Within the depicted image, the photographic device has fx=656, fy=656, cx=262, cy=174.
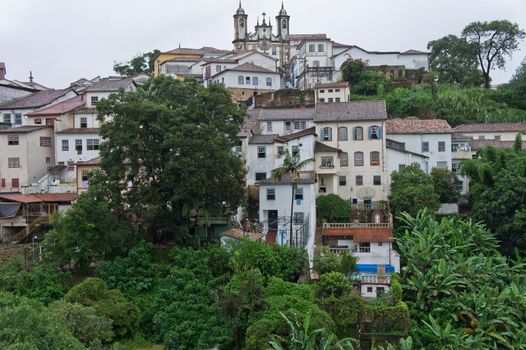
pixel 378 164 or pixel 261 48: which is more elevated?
pixel 261 48

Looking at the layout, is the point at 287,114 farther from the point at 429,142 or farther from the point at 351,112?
the point at 429,142

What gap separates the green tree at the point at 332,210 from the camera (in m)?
41.9

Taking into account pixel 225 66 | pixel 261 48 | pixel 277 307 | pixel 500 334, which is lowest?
pixel 500 334

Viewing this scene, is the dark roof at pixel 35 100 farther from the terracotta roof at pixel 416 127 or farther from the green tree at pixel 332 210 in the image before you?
the terracotta roof at pixel 416 127

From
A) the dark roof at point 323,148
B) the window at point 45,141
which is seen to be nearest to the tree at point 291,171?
the dark roof at point 323,148

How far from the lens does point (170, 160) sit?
1342 inches

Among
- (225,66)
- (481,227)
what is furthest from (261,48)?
(481,227)

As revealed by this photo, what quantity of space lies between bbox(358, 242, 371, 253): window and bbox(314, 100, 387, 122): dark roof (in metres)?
10.4

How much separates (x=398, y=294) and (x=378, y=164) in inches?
645

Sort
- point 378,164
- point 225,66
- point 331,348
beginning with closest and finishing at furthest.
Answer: point 331,348 < point 378,164 < point 225,66

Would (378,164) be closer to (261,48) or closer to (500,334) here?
(500,334)

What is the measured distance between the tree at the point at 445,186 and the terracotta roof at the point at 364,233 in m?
8.15

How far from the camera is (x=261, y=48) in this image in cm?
9975

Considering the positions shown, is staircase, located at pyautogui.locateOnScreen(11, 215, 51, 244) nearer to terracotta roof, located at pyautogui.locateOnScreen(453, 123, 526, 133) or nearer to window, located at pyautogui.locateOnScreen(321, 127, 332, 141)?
window, located at pyautogui.locateOnScreen(321, 127, 332, 141)
